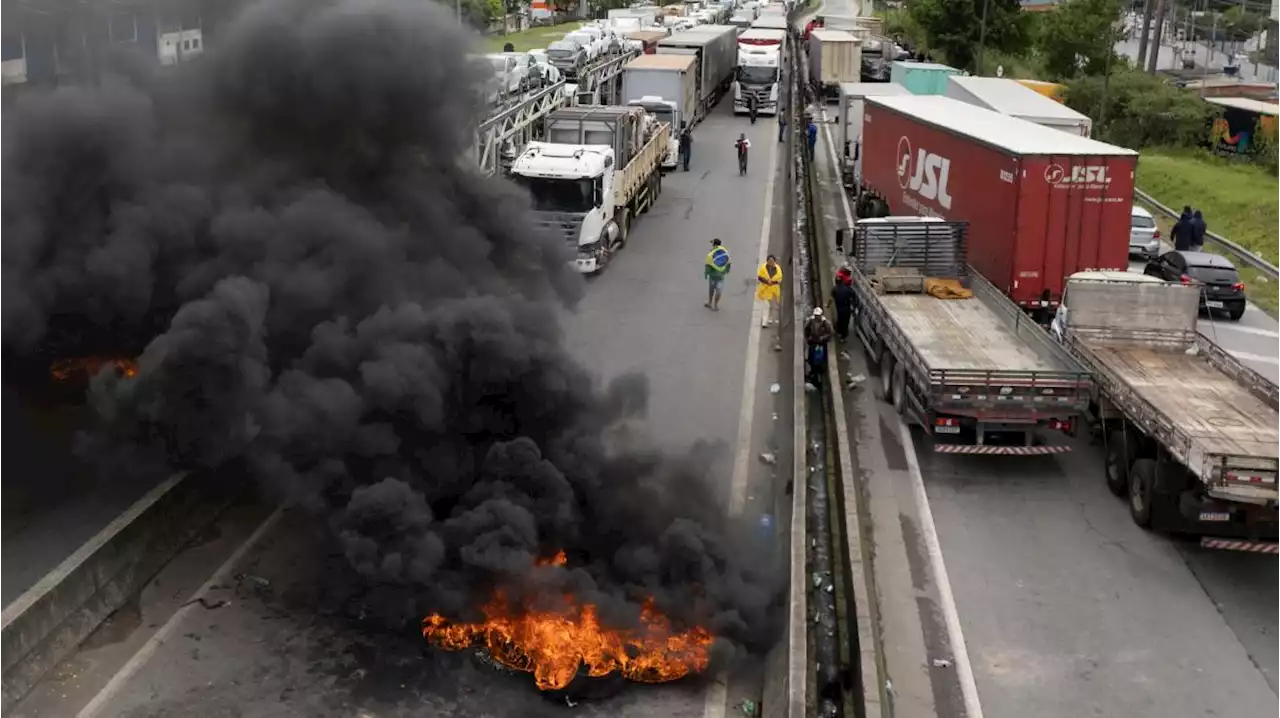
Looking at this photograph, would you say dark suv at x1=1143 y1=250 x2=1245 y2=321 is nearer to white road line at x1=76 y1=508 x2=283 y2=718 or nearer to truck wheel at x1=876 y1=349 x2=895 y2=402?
truck wheel at x1=876 y1=349 x2=895 y2=402

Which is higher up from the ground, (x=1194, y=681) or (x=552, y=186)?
(x=552, y=186)

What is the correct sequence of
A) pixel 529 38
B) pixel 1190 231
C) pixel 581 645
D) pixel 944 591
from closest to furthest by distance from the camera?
pixel 581 645 → pixel 944 591 → pixel 1190 231 → pixel 529 38

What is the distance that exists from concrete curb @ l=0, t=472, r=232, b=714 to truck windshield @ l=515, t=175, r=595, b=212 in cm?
1061

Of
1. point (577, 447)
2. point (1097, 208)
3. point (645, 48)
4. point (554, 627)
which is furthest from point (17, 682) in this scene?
point (645, 48)

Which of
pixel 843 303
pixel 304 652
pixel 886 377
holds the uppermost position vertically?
pixel 843 303

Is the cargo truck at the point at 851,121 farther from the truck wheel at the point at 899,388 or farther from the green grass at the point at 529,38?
the green grass at the point at 529,38

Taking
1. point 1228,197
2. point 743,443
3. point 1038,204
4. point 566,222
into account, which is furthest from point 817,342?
point 1228,197

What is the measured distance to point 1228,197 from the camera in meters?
30.5

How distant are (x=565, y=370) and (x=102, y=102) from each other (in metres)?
5.29

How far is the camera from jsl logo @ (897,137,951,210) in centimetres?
1931

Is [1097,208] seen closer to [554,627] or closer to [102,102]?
[554,627]

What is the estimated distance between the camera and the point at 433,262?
38.2 ft

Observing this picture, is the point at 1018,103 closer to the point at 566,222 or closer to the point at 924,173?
the point at 924,173

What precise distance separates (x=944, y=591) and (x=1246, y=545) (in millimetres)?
2763
